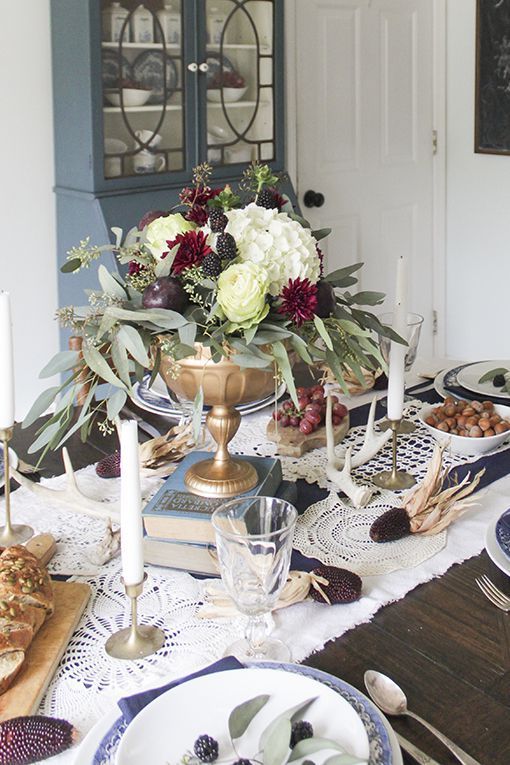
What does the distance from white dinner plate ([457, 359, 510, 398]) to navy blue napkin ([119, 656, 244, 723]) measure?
970 mm

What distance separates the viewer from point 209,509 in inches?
50.8

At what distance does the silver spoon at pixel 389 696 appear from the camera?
0.95 meters

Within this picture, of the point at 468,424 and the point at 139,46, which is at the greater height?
the point at 139,46

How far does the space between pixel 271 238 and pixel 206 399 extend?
0.24 m

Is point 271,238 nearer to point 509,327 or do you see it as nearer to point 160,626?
point 160,626

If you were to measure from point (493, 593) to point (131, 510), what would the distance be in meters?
0.47

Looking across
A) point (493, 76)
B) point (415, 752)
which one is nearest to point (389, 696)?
point (415, 752)

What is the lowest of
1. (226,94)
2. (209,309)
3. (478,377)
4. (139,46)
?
(478,377)

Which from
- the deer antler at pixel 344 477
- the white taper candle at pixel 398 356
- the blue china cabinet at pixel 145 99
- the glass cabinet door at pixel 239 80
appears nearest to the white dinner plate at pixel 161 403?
the deer antler at pixel 344 477

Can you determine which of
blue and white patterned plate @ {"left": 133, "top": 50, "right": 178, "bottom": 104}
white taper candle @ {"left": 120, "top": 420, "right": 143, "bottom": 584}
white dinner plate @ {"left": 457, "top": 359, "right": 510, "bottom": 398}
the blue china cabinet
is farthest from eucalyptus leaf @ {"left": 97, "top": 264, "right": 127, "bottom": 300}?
blue and white patterned plate @ {"left": 133, "top": 50, "right": 178, "bottom": 104}

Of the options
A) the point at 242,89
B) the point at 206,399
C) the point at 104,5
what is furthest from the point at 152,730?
the point at 242,89

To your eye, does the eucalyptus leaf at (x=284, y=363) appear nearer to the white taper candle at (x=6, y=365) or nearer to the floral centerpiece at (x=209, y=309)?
the floral centerpiece at (x=209, y=309)

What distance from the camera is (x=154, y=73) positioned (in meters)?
3.01

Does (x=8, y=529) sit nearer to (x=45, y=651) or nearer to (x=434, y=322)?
(x=45, y=651)
